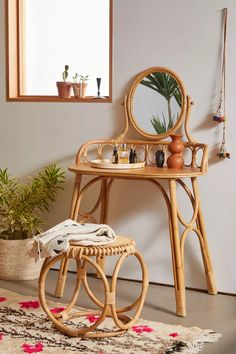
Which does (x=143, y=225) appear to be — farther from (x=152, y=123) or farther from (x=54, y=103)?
(x=54, y=103)

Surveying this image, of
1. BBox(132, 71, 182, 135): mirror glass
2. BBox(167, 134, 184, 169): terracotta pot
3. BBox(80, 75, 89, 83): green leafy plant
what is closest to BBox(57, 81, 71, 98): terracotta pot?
Result: BBox(80, 75, 89, 83): green leafy plant

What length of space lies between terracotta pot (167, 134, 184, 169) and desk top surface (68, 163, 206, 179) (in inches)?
1.4

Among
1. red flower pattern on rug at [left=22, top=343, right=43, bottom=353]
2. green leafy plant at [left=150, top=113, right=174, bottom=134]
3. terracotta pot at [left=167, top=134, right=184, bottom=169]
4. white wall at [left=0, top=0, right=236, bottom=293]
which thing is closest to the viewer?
red flower pattern on rug at [left=22, top=343, right=43, bottom=353]

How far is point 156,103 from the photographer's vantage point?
3525mm

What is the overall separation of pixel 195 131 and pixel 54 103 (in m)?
0.92

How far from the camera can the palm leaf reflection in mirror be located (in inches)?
137

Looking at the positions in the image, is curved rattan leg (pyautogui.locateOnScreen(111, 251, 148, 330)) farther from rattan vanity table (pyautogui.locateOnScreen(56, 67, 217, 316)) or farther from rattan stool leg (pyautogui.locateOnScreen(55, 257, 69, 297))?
rattan stool leg (pyautogui.locateOnScreen(55, 257, 69, 297))

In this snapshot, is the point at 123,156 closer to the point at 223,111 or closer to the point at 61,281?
the point at 223,111

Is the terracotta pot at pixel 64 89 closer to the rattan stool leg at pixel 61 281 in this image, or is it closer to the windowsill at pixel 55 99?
the windowsill at pixel 55 99

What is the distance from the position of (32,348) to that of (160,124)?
4.80 feet

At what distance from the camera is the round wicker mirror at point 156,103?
11.4 ft

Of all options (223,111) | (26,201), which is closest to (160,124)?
(223,111)

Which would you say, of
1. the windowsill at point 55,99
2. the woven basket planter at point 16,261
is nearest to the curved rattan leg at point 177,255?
the windowsill at point 55,99

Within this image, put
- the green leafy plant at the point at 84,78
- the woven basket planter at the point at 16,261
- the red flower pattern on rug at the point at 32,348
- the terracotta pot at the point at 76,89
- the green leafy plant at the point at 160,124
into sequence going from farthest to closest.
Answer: the green leafy plant at the point at 84,78 < the terracotta pot at the point at 76,89 < the woven basket planter at the point at 16,261 < the green leafy plant at the point at 160,124 < the red flower pattern on rug at the point at 32,348
